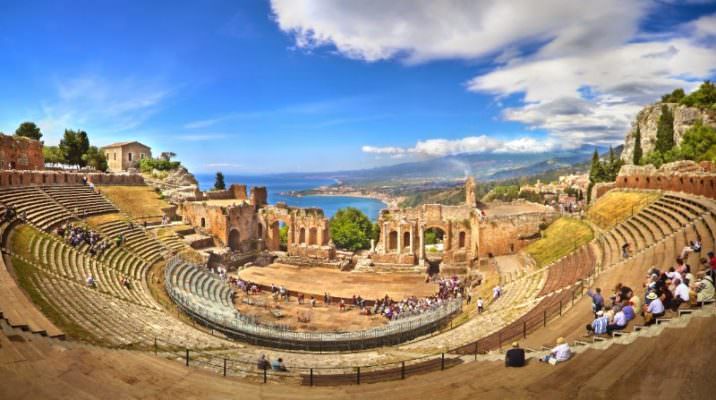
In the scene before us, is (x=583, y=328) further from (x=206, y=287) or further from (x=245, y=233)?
(x=245, y=233)

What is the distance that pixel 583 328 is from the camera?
13.1m

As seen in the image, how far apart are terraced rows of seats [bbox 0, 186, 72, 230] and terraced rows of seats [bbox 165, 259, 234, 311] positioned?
7589 millimetres

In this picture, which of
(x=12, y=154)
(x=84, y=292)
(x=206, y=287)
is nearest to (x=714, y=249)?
(x=84, y=292)

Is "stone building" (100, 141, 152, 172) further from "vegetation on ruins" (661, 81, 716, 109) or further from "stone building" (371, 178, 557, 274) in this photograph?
"vegetation on ruins" (661, 81, 716, 109)

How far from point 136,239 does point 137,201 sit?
34.0ft

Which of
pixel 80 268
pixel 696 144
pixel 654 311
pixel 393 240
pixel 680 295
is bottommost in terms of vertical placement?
pixel 393 240

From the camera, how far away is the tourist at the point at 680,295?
428 inches

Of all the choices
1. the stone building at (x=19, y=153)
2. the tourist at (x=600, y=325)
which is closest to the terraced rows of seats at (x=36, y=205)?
the stone building at (x=19, y=153)

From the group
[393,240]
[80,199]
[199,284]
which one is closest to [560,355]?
[199,284]

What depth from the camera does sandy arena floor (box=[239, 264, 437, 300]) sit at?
3092 cm

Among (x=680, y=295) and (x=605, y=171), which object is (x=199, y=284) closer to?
(x=680, y=295)

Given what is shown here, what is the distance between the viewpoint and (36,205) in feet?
89.7

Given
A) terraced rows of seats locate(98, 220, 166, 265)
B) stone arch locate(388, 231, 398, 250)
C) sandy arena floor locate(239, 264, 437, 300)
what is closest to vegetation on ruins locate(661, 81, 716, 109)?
stone arch locate(388, 231, 398, 250)

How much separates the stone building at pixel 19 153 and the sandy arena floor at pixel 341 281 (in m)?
24.5
